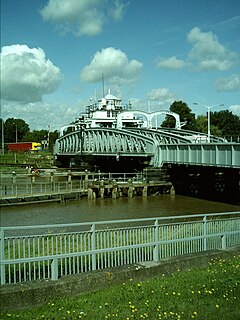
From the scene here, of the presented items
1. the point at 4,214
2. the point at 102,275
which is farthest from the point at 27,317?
the point at 4,214

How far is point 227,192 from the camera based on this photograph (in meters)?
53.3

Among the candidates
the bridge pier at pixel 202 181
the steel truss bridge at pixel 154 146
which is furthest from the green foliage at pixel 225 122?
the bridge pier at pixel 202 181

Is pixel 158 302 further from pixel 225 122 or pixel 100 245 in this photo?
pixel 225 122

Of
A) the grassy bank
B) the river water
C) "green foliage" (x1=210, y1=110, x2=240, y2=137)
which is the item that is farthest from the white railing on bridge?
"green foliage" (x1=210, y1=110, x2=240, y2=137)

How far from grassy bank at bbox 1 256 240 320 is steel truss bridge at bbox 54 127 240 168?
30.5 meters

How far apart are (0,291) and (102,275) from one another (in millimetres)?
2282

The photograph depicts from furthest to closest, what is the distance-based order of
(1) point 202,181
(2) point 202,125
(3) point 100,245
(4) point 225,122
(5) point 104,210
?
(4) point 225,122
(2) point 202,125
(1) point 202,181
(5) point 104,210
(3) point 100,245

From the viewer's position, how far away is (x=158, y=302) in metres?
8.32

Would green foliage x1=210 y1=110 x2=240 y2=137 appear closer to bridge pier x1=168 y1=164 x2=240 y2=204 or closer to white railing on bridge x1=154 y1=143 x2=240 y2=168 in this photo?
bridge pier x1=168 y1=164 x2=240 y2=204

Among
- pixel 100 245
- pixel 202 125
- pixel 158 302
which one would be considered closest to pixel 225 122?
pixel 202 125

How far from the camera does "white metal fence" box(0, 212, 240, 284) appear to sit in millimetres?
9234

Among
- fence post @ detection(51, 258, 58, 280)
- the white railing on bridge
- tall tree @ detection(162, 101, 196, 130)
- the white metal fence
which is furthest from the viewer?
tall tree @ detection(162, 101, 196, 130)

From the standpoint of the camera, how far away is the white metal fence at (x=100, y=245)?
923 cm

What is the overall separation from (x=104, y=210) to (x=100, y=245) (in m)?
30.3
